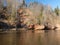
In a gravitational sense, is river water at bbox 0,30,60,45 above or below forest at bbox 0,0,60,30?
below

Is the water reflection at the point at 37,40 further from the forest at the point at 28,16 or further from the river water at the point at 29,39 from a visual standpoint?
the forest at the point at 28,16

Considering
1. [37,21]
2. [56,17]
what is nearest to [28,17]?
[37,21]

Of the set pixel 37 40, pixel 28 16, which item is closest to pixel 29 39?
pixel 37 40

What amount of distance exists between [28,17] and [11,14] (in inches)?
133

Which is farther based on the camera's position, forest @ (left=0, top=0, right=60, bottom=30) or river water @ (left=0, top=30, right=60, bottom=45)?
forest @ (left=0, top=0, right=60, bottom=30)

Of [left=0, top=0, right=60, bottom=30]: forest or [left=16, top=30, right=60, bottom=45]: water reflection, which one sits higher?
[left=0, top=0, right=60, bottom=30]: forest

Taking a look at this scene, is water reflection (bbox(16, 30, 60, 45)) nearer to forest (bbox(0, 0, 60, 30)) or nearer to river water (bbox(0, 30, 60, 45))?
river water (bbox(0, 30, 60, 45))

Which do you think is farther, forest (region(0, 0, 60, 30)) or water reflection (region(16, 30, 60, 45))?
forest (region(0, 0, 60, 30))

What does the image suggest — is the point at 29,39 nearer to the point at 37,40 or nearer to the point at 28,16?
the point at 37,40

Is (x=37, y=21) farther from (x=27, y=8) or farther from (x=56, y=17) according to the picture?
(x=56, y=17)

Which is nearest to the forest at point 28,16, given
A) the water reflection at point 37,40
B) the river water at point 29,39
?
the river water at point 29,39

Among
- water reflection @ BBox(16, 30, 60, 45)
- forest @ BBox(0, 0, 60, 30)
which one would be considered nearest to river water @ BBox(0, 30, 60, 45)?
water reflection @ BBox(16, 30, 60, 45)

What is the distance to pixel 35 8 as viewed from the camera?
36.2 m

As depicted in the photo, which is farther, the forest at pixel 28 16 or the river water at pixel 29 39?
the forest at pixel 28 16
